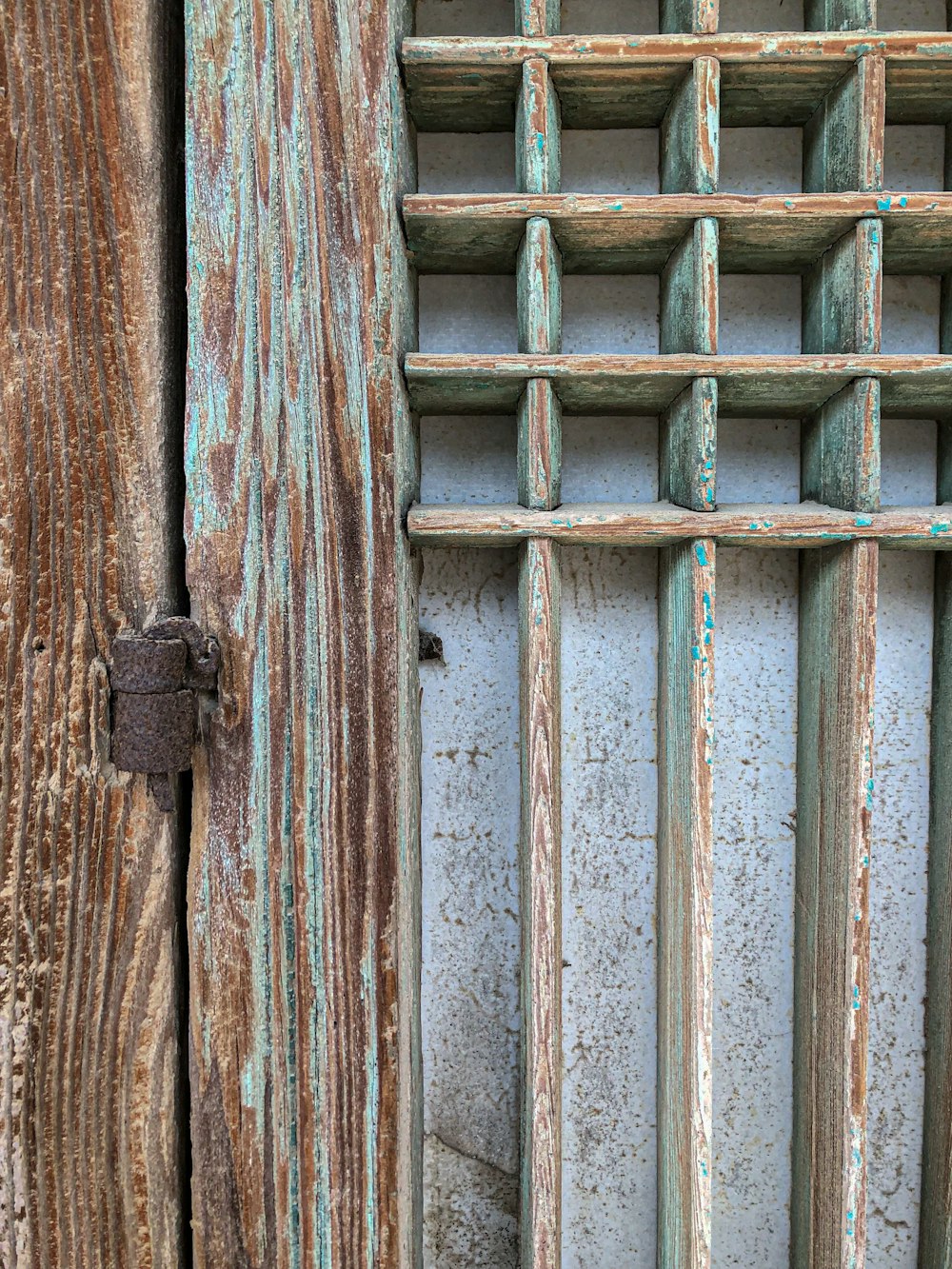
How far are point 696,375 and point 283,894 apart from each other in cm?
72

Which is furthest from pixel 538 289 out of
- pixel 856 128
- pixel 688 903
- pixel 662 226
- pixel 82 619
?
pixel 688 903

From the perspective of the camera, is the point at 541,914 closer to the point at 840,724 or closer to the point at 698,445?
the point at 840,724

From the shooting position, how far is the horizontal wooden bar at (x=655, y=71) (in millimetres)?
806

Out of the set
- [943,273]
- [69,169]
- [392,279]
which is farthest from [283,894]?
[943,273]

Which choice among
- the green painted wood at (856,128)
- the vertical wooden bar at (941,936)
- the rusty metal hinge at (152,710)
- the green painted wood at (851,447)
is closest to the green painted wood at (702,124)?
the green painted wood at (856,128)

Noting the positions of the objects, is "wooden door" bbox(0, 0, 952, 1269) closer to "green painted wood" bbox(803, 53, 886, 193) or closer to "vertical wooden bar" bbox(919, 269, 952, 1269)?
"green painted wood" bbox(803, 53, 886, 193)

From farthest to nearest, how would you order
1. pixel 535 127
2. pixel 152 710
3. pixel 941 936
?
pixel 941 936
pixel 535 127
pixel 152 710

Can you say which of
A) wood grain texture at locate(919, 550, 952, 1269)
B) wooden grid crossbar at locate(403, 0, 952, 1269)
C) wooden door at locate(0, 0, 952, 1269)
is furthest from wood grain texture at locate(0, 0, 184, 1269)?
wood grain texture at locate(919, 550, 952, 1269)

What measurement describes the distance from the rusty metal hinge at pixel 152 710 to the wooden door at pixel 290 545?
39mm

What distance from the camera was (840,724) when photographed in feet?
2.83

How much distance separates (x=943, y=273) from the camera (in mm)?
966

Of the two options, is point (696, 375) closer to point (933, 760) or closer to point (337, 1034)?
point (933, 760)

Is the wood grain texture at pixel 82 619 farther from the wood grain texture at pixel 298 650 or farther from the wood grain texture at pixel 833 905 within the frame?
the wood grain texture at pixel 833 905

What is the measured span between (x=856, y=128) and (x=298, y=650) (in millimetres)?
855
